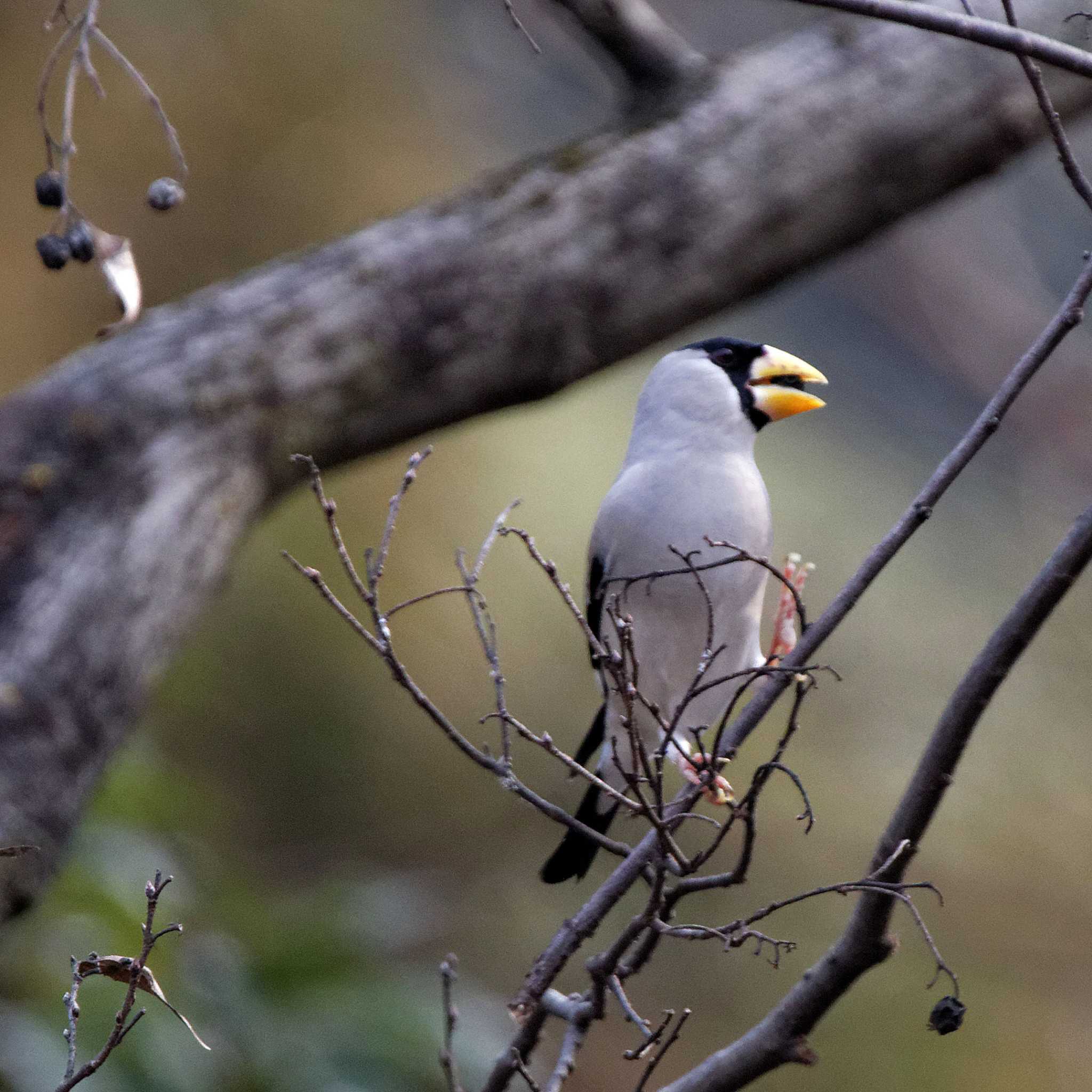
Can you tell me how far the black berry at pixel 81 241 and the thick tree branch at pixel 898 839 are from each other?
114 cm

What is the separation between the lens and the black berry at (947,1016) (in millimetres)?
1259

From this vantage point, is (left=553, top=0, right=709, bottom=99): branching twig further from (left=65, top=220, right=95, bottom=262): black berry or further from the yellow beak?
(left=65, top=220, right=95, bottom=262): black berry

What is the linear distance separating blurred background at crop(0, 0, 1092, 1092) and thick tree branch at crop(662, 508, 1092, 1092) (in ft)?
9.40

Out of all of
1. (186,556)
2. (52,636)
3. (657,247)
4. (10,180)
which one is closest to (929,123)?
(657,247)

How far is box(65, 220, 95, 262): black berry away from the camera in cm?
164

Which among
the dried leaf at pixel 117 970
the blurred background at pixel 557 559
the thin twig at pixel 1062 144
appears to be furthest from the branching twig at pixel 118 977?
the blurred background at pixel 557 559

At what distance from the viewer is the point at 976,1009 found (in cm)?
526

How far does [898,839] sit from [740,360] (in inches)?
38.0

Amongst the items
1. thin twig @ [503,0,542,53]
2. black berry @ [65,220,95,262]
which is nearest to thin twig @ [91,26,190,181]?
black berry @ [65,220,95,262]

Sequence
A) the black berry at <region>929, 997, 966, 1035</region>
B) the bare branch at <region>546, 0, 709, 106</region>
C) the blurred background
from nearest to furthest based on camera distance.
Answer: the black berry at <region>929, 997, 966, 1035</region> < the bare branch at <region>546, 0, 709, 106</region> < the blurred background

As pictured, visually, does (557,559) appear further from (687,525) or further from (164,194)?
(164,194)

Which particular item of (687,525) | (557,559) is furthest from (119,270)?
(557,559)

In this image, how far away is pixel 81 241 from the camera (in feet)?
5.40

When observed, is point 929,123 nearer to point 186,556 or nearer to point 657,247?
point 657,247
